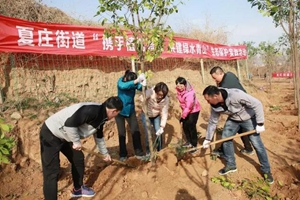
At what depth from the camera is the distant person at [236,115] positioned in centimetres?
321

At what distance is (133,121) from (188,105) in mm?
961

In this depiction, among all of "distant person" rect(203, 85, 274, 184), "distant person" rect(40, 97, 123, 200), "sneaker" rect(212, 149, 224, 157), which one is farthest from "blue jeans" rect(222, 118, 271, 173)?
"distant person" rect(40, 97, 123, 200)

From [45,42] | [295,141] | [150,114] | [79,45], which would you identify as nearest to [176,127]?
[150,114]

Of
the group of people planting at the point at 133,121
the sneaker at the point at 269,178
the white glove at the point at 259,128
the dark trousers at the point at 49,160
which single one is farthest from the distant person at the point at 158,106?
the sneaker at the point at 269,178

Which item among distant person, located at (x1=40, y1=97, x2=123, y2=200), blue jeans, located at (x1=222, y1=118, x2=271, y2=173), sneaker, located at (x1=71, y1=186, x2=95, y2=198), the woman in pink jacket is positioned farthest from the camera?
the woman in pink jacket

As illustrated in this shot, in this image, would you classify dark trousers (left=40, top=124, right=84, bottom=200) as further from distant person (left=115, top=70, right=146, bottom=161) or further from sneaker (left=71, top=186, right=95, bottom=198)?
distant person (left=115, top=70, right=146, bottom=161)

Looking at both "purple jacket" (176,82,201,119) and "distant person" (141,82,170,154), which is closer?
"distant person" (141,82,170,154)

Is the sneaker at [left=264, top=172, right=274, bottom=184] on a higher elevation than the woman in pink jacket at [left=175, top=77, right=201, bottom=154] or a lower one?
lower

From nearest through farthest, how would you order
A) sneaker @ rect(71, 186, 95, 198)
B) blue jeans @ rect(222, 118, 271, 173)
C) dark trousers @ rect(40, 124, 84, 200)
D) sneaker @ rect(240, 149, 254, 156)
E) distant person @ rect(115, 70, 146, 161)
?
dark trousers @ rect(40, 124, 84, 200)
sneaker @ rect(71, 186, 95, 198)
blue jeans @ rect(222, 118, 271, 173)
distant person @ rect(115, 70, 146, 161)
sneaker @ rect(240, 149, 254, 156)

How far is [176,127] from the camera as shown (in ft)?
20.1

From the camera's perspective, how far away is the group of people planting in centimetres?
267

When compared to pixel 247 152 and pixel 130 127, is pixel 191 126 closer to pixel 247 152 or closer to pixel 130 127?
pixel 130 127

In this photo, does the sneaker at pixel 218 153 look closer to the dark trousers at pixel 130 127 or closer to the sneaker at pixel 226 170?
the sneaker at pixel 226 170

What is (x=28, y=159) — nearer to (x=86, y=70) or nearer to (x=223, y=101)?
(x=86, y=70)
